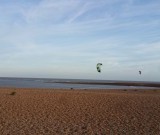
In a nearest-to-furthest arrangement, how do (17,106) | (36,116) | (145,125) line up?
(145,125)
(36,116)
(17,106)

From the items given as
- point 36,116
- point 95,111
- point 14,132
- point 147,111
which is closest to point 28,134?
point 14,132

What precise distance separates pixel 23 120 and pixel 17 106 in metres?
5.14

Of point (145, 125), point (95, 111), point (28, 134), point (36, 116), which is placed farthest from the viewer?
point (95, 111)

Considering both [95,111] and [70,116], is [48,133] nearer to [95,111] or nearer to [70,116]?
[70,116]

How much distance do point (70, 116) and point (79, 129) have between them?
3.69m

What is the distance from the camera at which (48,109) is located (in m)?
20.9

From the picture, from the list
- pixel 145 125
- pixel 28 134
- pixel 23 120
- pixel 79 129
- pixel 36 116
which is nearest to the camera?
pixel 28 134

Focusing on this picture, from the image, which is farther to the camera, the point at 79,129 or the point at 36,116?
the point at 36,116

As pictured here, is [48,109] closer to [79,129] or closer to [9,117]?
[9,117]

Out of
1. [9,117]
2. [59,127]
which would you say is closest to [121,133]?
[59,127]

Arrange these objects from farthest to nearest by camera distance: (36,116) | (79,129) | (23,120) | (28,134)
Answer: (36,116), (23,120), (79,129), (28,134)

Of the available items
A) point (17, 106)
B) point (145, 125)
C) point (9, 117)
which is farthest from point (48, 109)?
point (145, 125)

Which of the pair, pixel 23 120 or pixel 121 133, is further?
pixel 23 120

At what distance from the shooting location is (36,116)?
59.3ft
